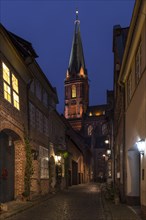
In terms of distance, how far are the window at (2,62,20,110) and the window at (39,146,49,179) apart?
25.4 feet

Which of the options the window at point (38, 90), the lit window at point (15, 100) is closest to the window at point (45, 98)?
the window at point (38, 90)

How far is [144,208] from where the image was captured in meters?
12.8

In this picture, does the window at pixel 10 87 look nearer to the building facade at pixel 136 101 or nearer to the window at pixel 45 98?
the building facade at pixel 136 101

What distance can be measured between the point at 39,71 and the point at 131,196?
11.6 metres

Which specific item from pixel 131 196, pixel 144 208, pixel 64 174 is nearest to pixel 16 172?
pixel 131 196

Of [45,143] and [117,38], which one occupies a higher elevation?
[117,38]

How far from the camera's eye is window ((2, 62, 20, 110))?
18.6m

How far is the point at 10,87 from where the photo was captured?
19.5 m

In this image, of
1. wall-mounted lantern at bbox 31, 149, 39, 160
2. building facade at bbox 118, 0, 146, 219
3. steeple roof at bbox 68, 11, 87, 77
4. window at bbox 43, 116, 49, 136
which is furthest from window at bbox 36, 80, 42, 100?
steeple roof at bbox 68, 11, 87, 77

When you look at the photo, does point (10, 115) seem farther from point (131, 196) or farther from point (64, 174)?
point (64, 174)

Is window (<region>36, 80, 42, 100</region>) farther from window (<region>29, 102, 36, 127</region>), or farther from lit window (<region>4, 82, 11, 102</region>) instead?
lit window (<region>4, 82, 11, 102</region>)

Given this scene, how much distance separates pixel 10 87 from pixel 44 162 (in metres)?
11.3

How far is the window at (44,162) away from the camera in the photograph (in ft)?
92.2

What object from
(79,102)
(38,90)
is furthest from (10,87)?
(79,102)
